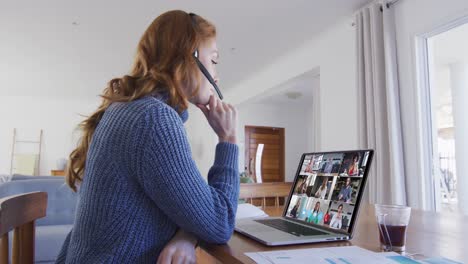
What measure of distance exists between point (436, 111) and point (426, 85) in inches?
9.3

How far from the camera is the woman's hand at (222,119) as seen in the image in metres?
0.84

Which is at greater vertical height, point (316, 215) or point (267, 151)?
point (267, 151)

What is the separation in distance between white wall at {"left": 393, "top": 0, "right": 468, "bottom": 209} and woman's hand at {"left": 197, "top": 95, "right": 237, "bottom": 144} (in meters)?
2.25

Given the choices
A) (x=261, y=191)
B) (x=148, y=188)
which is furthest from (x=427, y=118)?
(x=148, y=188)

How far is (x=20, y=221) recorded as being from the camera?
2.37 feet

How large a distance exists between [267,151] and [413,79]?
5.09m

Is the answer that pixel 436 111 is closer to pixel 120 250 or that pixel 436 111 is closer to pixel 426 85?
pixel 426 85

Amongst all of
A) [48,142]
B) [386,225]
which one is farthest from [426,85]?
[48,142]

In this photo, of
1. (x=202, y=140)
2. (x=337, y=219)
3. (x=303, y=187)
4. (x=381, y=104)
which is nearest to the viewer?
(x=337, y=219)

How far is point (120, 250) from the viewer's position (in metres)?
0.66

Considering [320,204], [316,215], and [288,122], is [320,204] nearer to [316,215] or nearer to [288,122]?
[316,215]

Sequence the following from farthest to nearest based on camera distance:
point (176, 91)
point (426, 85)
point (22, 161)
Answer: point (22, 161), point (426, 85), point (176, 91)

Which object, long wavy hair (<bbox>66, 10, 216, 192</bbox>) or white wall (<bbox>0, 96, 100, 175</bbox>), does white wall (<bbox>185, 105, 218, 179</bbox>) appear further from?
long wavy hair (<bbox>66, 10, 216, 192</bbox>)

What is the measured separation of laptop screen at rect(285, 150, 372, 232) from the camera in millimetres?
805
